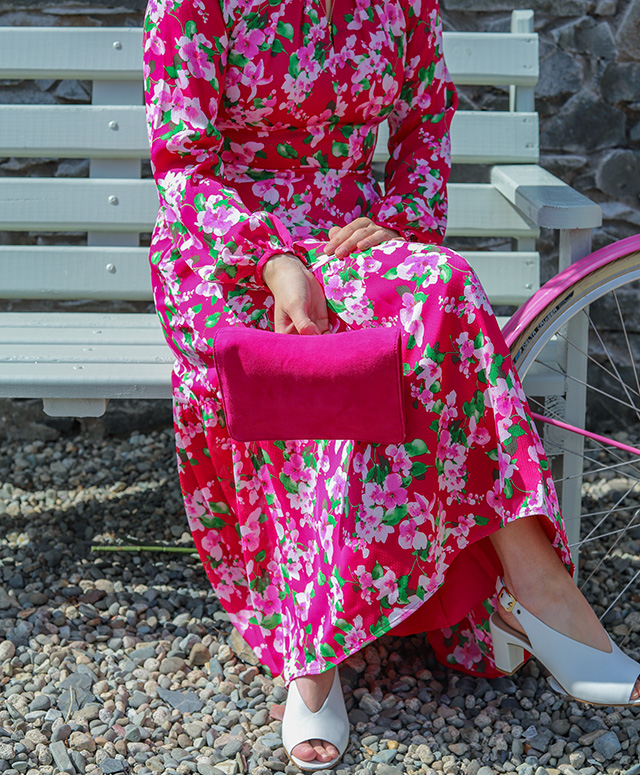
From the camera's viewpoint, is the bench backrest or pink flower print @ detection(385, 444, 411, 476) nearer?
pink flower print @ detection(385, 444, 411, 476)

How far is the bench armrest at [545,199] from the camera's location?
1794 millimetres

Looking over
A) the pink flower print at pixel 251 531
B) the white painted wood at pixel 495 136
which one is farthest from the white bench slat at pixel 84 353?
the white painted wood at pixel 495 136

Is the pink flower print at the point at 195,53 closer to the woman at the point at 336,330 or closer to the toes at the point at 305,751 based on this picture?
the woman at the point at 336,330

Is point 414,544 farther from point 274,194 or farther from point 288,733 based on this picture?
point 274,194

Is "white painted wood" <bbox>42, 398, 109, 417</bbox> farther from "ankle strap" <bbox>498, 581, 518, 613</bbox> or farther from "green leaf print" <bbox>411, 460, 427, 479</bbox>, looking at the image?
"ankle strap" <bbox>498, 581, 518, 613</bbox>

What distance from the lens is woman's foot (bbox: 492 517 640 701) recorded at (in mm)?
1570

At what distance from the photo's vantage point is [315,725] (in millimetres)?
1600

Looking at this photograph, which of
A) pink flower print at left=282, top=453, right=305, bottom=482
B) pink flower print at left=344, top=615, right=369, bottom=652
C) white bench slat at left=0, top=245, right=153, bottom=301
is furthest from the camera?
white bench slat at left=0, top=245, right=153, bottom=301

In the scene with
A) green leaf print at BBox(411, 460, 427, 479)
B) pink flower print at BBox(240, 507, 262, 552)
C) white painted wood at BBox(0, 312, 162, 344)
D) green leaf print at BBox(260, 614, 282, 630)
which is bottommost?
green leaf print at BBox(260, 614, 282, 630)

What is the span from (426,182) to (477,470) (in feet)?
2.21

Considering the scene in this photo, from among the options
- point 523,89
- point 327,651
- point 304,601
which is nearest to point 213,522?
point 304,601

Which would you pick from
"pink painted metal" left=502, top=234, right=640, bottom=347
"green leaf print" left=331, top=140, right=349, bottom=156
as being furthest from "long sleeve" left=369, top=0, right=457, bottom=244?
"pink painted metal" left=502, top=234, right=640, bottom=347

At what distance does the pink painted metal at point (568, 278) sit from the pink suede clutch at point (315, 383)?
0.47 m

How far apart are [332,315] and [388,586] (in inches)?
18.2
